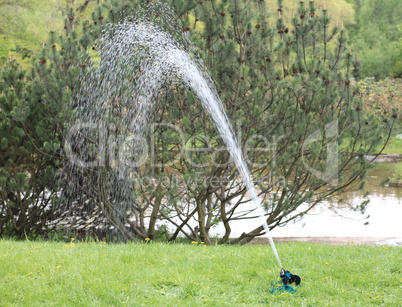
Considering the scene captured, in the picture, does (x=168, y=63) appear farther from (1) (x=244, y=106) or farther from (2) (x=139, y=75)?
(1) (x=244, y=106)

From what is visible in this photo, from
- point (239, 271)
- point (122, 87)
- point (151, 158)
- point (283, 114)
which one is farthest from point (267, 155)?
point (239, 271)

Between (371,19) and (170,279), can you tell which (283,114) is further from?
(371,19)

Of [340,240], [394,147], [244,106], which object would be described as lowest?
[340,240]

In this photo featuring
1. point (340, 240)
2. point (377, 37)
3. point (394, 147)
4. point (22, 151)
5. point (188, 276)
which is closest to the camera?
point (188, 276)

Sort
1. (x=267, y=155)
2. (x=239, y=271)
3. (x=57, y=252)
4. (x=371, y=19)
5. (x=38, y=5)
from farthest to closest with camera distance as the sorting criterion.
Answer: (x=371, y=19) → (x=38, y=5) → (x=267, y=155) → (x=57, y=252) → (x=239, y=271)

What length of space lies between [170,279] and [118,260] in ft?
2.32

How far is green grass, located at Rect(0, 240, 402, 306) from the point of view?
3.44 meters

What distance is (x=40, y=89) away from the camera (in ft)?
18.6

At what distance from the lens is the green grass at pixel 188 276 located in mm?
3438

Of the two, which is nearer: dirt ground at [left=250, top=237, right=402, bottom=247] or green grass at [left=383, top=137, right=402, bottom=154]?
dirt ground at [left=250, top=237, right=402, bottom=247]

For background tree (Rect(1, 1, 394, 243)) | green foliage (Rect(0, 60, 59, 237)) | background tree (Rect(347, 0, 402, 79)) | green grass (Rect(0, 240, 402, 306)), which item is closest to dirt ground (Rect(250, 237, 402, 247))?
background tree (Rect(1, 1, 394, 243))

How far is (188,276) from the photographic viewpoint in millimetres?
3867

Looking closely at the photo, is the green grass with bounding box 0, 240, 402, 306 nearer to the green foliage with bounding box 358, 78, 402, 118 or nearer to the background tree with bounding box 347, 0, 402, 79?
the green foliage with bounding box 358, 78, 402, 118

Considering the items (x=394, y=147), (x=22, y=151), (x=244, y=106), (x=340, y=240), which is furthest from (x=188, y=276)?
(x=394, y=147)
